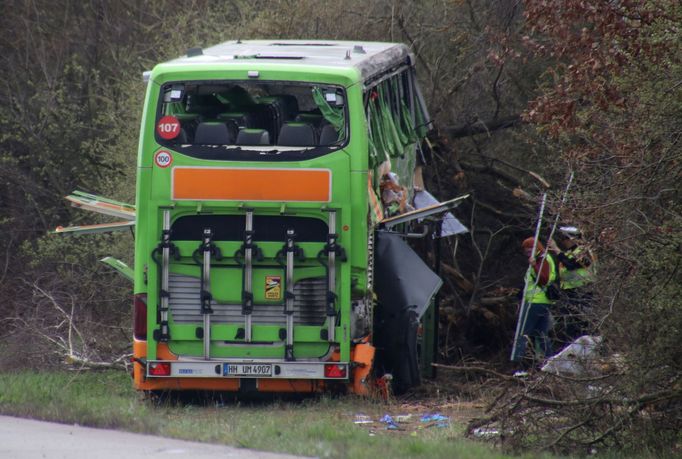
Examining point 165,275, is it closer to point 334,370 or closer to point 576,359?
point 334,370

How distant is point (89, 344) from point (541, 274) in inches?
215

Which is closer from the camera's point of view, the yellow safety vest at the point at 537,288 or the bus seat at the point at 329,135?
the bus seat at the point at 329,135

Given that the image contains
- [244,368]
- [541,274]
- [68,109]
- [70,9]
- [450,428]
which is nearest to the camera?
[450,428]

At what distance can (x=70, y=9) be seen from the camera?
22.1 meters

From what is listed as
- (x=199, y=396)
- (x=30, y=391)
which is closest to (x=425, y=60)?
(x=199, y=396)

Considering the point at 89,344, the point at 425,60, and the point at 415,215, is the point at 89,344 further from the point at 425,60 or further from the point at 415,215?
the point at 425,60

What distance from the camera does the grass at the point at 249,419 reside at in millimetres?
8234

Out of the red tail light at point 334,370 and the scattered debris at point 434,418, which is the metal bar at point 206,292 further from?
the scattered debris at point 434,418

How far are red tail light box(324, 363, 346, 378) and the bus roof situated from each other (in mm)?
2813

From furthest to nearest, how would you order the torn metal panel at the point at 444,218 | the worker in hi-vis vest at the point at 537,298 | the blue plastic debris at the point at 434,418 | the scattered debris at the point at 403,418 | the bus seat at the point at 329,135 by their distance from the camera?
the torn metal panel at the point at 444,218, the worker in hi-vis vest at the point at 537,298, the bus seat at the point at 329,135, the scattered debris at the point at 403,418, the blue plastic debris at the point at 434,418

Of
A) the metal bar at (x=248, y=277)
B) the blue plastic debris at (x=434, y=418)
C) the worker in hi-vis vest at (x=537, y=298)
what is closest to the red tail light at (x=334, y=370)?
the metal bar at (x=248, y=277)

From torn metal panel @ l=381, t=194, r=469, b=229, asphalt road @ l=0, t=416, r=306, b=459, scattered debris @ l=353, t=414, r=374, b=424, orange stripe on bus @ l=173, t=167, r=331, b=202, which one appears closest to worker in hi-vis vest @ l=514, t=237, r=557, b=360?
torn metal panel @ l=381, t=194, r=469, b=229

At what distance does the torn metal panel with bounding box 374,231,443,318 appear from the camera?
1255 centimetres

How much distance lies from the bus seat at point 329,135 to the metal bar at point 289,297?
36.5 inches
